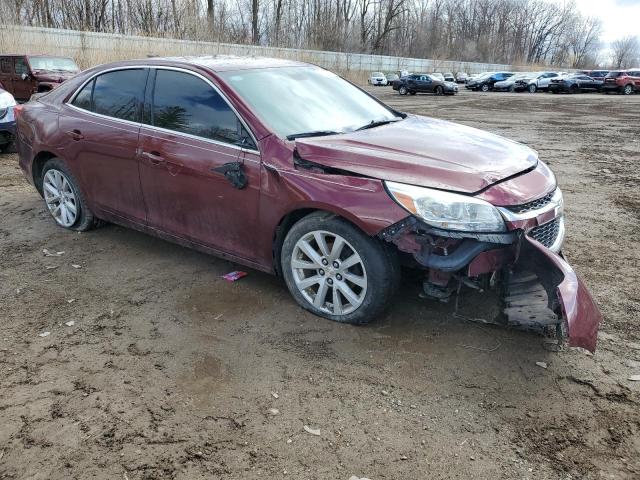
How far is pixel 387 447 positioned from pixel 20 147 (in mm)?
5228

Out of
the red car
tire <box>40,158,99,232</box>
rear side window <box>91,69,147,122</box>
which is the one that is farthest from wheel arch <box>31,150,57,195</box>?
rear side window <box>91,69,147,122</box>

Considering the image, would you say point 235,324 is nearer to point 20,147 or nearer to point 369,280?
point 369,280

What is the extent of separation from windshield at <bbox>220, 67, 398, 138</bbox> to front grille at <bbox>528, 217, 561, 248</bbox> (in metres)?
1.54

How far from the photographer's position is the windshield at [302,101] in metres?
3.76

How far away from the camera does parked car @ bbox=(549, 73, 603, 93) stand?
3838 cm

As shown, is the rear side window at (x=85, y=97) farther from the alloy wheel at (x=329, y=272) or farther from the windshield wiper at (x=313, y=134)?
the alloy wheel at (x=329, y=272)

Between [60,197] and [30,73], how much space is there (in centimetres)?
1302

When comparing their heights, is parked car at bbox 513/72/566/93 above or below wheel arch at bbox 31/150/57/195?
above

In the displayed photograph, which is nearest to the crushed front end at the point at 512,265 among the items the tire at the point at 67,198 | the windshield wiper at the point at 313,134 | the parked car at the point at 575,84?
the windshield wiper at the point at 313,134

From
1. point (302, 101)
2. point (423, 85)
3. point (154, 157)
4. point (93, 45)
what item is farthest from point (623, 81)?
point (154, 157)

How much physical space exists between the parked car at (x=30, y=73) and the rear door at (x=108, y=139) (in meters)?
12.4

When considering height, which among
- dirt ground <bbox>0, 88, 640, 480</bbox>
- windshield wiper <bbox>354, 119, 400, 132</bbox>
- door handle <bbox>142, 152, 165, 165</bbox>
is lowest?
dirt ground <bbox>0, 88, 640, 480</bbox>

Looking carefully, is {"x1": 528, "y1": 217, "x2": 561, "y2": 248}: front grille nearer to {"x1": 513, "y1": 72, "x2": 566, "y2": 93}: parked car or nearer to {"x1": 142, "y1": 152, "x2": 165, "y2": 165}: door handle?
{"x1": 142, "y1": 152, "x2": 165, "y2": 165}: door handle

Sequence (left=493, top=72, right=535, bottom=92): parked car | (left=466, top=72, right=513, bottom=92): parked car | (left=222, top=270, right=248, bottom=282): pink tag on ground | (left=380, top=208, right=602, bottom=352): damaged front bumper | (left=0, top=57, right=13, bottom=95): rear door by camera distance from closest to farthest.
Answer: (left=380, top=208, right=602, bottom=352): damaged front bumper < (left=222, top=270, right=248, bottom=282): pink tag on ground < (left=0, top=57, right=13, bottom=95): rear door < (left=493, top=72, right=535, bottom=92): parked car < (left=466, top=72, right=513, bottom=92): parked car
